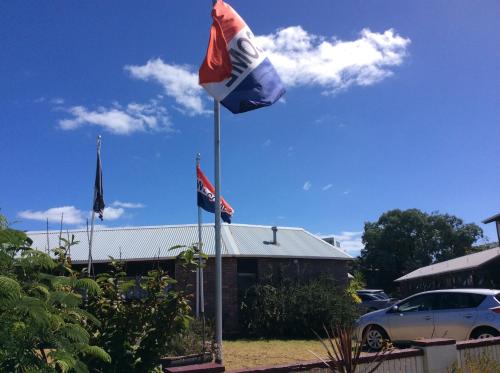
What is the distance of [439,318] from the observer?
42.4ft

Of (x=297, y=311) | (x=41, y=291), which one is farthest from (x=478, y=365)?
(x=297, y=311)

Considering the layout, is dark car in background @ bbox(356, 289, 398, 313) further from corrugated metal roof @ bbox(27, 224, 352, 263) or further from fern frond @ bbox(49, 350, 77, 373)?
fern frond @ bbox(49, 350, 77, 373)

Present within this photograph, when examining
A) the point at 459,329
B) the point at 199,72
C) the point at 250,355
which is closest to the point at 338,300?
the point at 250,355

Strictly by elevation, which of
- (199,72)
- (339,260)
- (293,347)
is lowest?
(293,347)

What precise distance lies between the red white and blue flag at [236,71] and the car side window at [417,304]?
289 inches

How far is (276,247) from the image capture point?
974 inches

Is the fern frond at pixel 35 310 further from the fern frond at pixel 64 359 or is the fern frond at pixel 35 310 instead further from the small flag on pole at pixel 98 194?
the small flag on pole at pixel 98 194

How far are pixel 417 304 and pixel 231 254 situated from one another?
32.8 ft

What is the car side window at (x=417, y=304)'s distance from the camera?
13.4 metres

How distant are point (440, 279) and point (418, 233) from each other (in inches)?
1086

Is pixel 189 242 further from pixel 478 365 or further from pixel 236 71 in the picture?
pixel 478 365

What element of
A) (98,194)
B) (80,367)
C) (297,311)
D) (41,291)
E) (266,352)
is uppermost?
(98,194)

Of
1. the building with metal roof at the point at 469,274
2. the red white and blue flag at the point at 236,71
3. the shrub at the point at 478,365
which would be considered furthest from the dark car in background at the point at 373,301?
the red white and blue flag at the point at 236,71

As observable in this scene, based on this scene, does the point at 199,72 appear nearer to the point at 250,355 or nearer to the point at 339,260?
the point at 250,355
